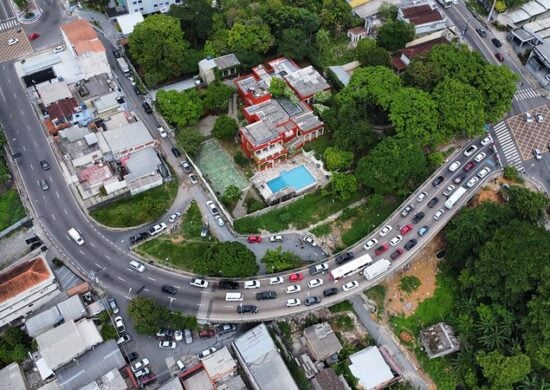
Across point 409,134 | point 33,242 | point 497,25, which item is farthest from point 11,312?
point 497,25

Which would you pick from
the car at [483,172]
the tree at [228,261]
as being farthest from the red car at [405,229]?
the tree at [228,261]

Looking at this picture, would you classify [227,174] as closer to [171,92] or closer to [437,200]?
[171,92]

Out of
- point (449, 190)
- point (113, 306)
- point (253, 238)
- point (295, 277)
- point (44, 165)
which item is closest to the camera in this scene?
point (113, 306)

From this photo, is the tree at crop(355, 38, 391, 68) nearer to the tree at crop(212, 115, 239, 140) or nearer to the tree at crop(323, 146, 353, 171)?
the tree at crop(323, 146, 353, 171)

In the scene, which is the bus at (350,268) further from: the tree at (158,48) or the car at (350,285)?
the tree at (158,48)

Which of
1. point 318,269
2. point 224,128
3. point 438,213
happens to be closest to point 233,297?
point 318,269

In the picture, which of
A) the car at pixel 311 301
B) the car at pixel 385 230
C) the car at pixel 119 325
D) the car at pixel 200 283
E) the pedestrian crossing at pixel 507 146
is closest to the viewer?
the car at pixel 119 325

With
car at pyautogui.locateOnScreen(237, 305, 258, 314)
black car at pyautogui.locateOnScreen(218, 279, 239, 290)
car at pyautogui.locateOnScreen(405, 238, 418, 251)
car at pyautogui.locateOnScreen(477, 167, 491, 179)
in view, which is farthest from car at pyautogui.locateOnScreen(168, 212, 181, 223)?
car at pyautogui.locateOnScreen(477, 167, 491, 179)

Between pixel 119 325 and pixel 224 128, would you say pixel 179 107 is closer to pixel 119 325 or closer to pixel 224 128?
pixel 224 128
